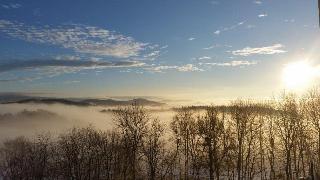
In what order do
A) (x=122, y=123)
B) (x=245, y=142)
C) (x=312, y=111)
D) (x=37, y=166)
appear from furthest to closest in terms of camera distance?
(x=37, y=166)
(x=245, y=142)
(x=122, y=123)
(x=312, y=111)

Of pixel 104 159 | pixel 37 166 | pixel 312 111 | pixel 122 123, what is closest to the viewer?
pixel 312 111

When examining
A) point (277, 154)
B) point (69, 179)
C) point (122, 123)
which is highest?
point (122, 123)

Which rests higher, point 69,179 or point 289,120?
point 289,120

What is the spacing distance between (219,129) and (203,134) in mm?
2863

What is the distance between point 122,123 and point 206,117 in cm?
1452

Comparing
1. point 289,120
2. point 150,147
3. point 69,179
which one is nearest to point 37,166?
point 69,179

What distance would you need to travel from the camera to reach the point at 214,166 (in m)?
76.9

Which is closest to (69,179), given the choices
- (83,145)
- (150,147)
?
(83,145)

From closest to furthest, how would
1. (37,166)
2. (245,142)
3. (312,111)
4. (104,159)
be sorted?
(312,111), (245,142), (104,159), (37,166)

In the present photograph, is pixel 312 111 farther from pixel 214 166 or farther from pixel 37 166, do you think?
pixel 37 166

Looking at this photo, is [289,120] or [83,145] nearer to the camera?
[289,120]

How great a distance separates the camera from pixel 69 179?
10206cm

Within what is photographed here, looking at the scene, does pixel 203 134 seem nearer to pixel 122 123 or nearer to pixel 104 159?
pixel 122 123

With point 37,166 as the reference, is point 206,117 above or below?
above
